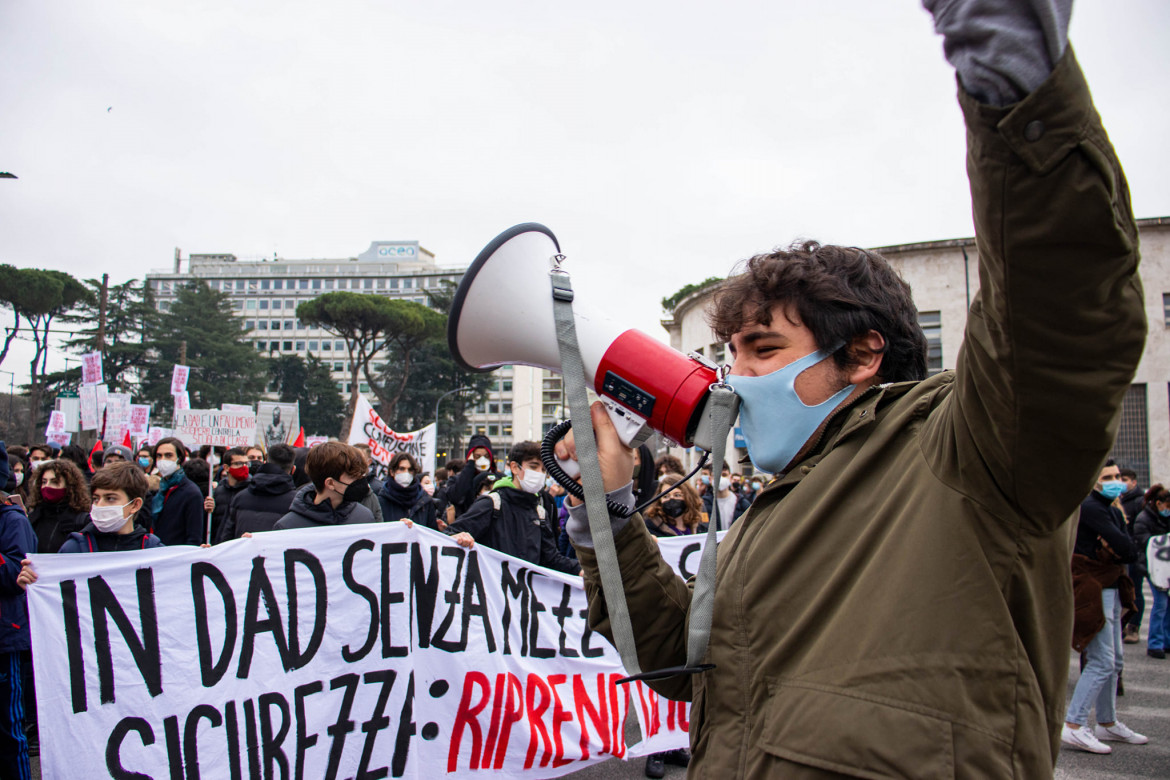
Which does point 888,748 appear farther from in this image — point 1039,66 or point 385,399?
point 385,399

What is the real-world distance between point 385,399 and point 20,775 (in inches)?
2046

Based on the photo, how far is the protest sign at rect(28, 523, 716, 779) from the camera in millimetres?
3098

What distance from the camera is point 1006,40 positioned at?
67cm

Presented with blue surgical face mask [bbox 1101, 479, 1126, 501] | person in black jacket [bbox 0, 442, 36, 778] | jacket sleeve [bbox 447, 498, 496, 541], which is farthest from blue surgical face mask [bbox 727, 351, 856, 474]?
blue surgical face mask [bbox 1101, 479, 1126, 501]

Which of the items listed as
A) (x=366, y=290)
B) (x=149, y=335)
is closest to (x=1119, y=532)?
(x=149, y=335)

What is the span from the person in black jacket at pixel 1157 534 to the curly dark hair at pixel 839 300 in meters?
7.56

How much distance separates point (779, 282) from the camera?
1293 millimetres

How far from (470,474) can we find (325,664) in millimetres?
3343

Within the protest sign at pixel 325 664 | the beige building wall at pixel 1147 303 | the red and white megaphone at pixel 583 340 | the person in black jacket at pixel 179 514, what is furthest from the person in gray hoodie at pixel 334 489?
the beige building wall at pixel 1147 303

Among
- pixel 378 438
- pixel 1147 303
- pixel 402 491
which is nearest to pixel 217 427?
pixel 378 438

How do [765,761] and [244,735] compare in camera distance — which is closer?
[765,761]

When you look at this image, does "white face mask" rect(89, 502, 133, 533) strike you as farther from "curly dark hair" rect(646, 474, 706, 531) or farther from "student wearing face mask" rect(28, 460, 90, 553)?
"curly dark hair" rect(646, 474, 706, 531)

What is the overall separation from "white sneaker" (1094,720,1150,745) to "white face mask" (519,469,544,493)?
3.89 metres

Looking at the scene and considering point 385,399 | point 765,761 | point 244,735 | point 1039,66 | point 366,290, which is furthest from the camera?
point 366,290
